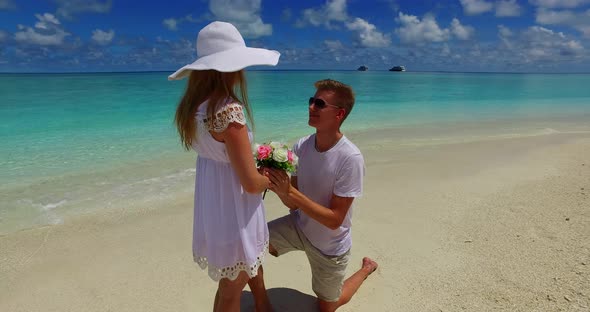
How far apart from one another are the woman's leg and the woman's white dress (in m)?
0.09

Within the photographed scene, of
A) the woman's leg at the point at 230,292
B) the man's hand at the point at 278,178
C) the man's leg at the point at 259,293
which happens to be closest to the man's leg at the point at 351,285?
the man's leg at the point at 259,293

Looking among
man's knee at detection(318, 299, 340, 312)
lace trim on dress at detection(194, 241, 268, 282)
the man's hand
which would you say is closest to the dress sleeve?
the man's hand

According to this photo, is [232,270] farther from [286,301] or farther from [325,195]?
[286,301]

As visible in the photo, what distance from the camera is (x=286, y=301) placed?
11.2 feet

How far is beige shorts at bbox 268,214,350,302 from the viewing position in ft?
9.99

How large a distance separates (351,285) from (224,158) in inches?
78.6

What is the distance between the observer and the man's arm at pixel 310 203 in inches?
89.3

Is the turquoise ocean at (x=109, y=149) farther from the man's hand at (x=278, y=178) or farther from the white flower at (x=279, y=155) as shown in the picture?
the man's hand at (x=278, y=178)

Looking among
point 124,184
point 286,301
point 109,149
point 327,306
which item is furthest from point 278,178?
point 109,149

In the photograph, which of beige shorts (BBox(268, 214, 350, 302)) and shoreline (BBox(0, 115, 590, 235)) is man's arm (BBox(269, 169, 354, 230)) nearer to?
beige shorts (BBox(268, 214, 350, 302))

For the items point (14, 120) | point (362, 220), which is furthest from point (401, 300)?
point (14, 120)

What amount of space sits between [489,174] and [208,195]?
6173mm

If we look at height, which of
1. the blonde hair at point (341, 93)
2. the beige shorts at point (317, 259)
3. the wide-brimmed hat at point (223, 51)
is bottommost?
the beige shorts at point (317, 259)

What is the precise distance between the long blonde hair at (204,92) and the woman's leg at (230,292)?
92 cm
